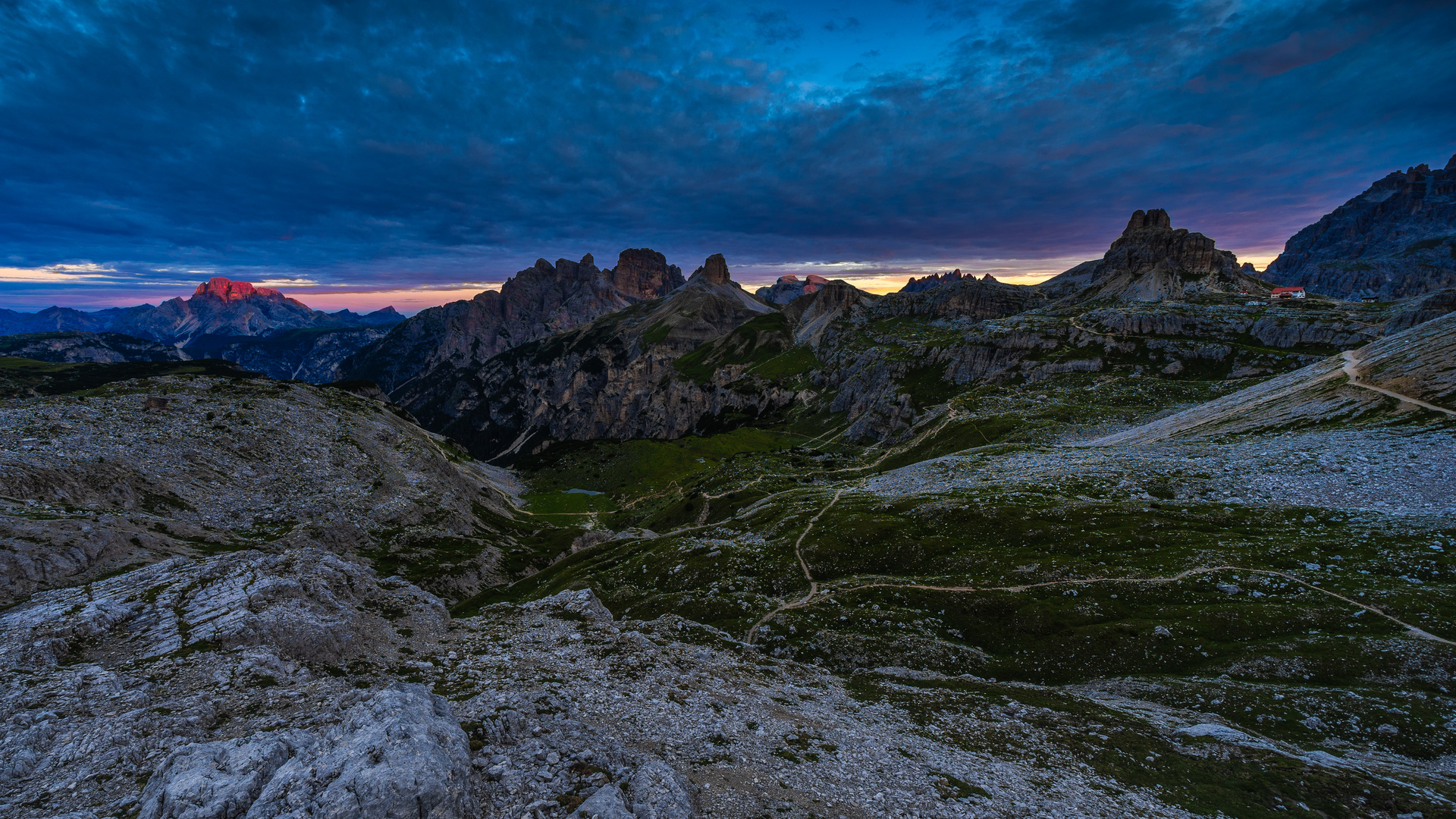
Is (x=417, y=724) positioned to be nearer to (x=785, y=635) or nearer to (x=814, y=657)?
(x=814, y=657)

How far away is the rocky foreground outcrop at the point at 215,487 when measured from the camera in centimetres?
5341

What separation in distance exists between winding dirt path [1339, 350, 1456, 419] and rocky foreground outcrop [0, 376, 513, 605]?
145 meters

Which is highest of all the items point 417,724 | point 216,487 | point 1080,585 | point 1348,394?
point 1348,394

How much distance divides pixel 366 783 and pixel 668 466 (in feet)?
562

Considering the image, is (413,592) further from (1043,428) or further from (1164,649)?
(1043,428)

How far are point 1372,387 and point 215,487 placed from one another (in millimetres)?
182734

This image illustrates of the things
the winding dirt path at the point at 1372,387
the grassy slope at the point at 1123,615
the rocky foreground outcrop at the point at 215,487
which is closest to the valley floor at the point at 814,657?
the grassy slope at the point at 1123,615

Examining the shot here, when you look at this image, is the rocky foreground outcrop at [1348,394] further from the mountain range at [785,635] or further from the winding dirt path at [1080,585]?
the winding dirt path at [1080,585]

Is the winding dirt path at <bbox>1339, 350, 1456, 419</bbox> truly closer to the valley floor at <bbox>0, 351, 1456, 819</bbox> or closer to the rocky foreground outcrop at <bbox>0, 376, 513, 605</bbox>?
the valley floor at <bbox>0, 351, 1456, 819</bbox>

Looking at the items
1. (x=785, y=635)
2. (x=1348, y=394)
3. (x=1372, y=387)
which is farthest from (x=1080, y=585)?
(x=1372, y=387)

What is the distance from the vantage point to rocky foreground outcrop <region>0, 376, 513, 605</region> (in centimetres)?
5341

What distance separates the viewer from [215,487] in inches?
3228

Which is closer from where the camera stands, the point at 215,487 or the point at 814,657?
the point at 814,657

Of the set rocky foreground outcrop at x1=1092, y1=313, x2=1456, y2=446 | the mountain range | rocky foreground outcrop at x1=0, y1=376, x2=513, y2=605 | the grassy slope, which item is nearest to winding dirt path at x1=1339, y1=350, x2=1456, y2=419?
rocky foreground outcrop at x1=1092, y1=313, x2=1456, y2=446
